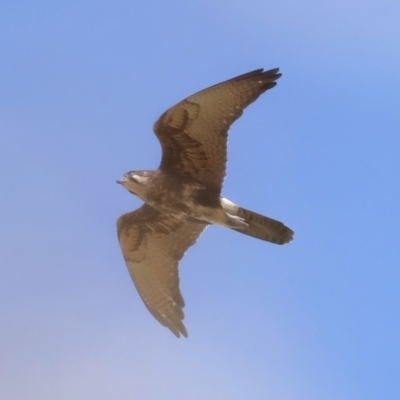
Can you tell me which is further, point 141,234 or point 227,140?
point 141,234

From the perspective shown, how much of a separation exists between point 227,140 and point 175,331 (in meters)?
2.82

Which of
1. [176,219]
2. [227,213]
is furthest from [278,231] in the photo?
[176,219]

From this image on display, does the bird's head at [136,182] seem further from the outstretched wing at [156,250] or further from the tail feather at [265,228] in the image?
the tail feather at [265,228]

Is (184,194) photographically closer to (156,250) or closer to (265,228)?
(265,228)

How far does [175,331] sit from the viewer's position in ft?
41.0

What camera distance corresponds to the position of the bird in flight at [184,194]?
1155cm

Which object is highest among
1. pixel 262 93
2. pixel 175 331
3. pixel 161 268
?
pixel 262 93

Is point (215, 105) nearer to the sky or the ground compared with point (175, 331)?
nearer to the sky

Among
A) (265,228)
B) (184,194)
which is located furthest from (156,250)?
(265,228)

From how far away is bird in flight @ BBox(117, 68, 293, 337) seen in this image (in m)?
11.5

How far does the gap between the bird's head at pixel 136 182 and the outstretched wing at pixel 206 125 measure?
40 centimetres

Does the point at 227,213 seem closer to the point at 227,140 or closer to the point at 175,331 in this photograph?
the point at 227,140

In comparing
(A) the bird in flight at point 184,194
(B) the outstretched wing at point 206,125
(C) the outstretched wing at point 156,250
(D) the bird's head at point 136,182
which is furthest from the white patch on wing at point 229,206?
(D) the bird's head at point 136,182

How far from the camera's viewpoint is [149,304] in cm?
1282
